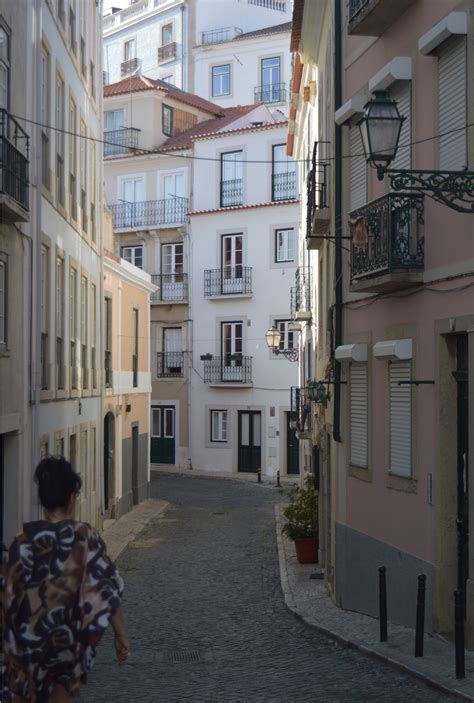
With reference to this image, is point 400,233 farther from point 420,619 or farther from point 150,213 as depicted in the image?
point 150,213

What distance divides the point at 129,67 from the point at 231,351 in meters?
25.5

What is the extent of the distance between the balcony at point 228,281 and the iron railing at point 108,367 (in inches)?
583

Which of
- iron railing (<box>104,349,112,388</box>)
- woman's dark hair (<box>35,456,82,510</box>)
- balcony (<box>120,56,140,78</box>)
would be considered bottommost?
Answer: woman's dark hair (<box>35,456,82,510</box>)

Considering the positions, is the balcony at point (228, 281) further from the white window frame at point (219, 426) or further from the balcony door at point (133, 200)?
the white window frame at point (219, 426)

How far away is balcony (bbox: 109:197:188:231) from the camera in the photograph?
4247 cm

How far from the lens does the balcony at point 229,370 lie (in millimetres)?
40219

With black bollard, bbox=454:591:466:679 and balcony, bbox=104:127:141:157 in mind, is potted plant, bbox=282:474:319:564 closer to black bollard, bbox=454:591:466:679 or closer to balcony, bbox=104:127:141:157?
black bollard, bbox=454:591:466:679

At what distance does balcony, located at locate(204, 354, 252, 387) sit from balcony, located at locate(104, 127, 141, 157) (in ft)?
31.2

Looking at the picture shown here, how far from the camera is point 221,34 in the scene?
174 feet

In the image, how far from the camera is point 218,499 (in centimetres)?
3225

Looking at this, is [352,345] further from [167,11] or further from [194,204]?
[167,11]

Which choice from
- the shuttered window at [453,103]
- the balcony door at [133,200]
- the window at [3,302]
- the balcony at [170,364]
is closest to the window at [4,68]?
the window at [3,302]

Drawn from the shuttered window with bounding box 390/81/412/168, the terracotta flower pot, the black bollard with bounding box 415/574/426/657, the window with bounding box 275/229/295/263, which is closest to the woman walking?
the black bollard with bounding box 415/574/426/657

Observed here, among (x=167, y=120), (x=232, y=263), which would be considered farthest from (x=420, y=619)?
(x=167, y=120)
